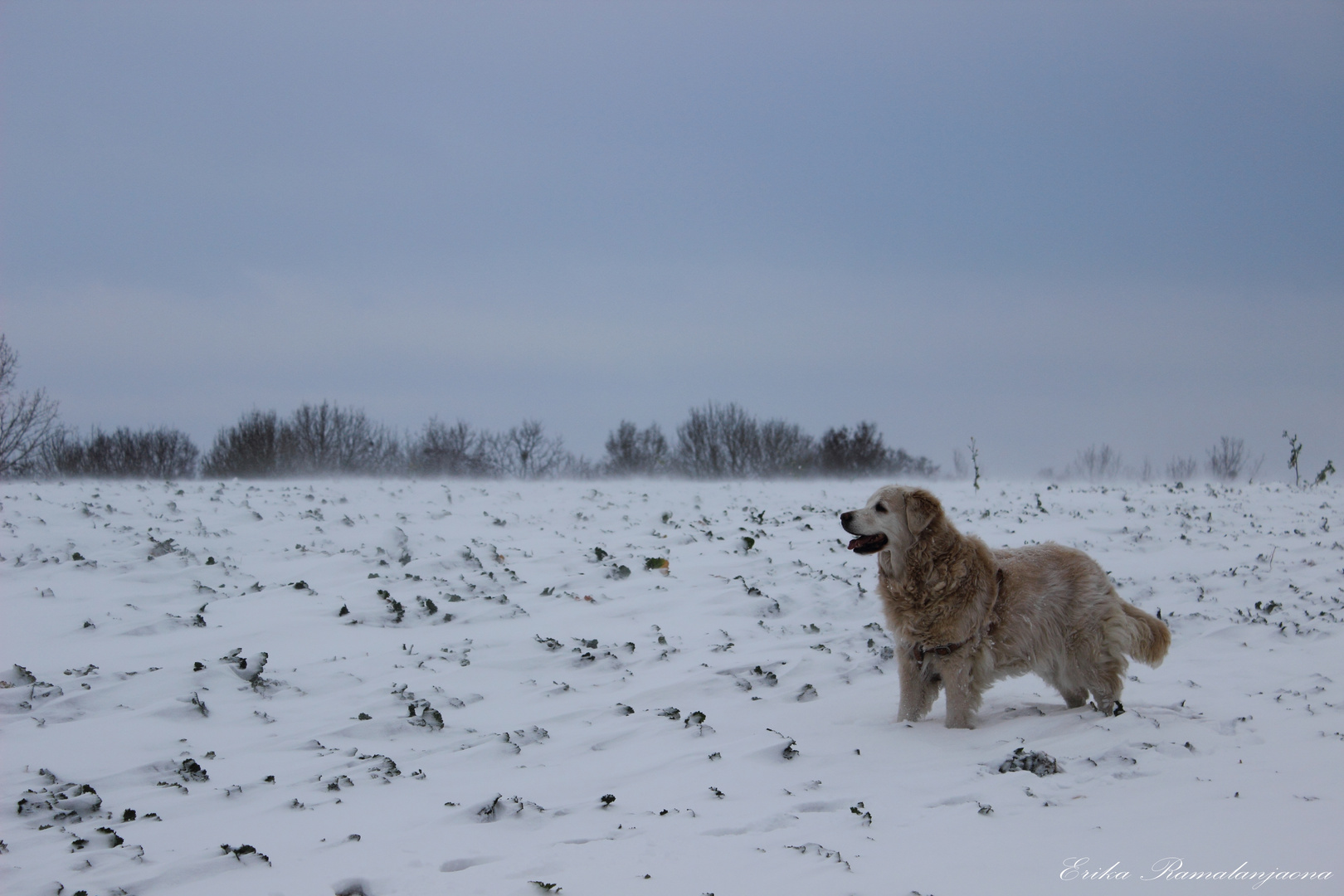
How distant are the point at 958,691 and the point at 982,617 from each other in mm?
543

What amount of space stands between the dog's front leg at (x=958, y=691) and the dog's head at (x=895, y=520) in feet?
2.83

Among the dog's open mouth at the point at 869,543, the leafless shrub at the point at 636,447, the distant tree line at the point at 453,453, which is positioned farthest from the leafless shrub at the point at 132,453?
the dog's open mouth at the point at 869,543

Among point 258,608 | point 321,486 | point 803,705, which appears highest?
point 321,486

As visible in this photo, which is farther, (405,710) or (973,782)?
(405,710)

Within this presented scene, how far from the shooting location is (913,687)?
5.80 metres

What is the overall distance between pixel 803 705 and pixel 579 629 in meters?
2.47

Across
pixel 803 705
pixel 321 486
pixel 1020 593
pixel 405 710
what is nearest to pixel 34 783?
pixel 405 710

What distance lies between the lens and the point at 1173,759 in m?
4.65

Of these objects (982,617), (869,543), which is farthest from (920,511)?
(982,617)

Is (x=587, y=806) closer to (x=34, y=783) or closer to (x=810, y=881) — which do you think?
(x=810, y=881)

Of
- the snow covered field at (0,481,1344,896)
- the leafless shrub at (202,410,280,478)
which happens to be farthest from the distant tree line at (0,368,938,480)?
the snow covered field at (0,481,1344,896)

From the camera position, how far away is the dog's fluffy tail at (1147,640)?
573cm

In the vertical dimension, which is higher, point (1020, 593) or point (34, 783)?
point (1020, 593)

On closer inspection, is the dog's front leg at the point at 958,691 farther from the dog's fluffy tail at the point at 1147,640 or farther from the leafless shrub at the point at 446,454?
the leafless shrub at the point at 446,454
